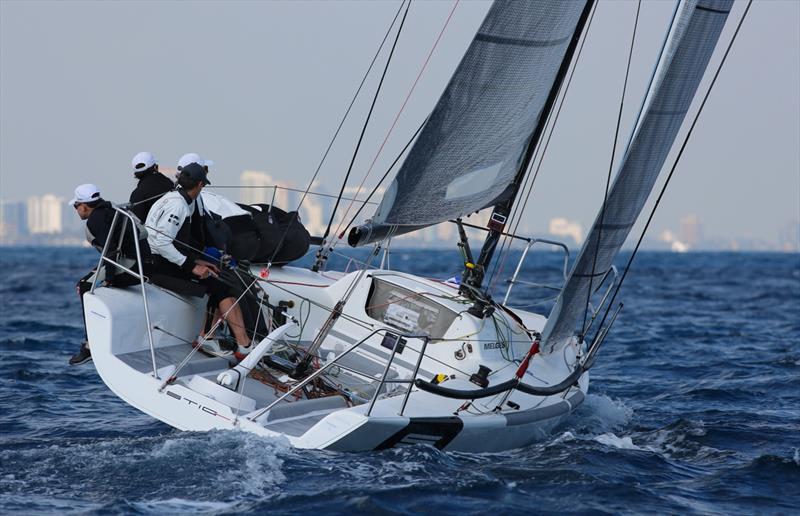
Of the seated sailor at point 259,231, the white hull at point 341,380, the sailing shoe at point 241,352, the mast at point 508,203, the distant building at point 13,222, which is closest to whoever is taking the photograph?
the white hull at point 341,380

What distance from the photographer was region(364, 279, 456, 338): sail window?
25.2 ft

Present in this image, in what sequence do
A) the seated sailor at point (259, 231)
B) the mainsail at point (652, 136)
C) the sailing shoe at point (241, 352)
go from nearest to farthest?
1. the sailing shoe at point (241, 352)
2. the mainsail at point (652, 136)
3. the seated sailor at point (259, 231)

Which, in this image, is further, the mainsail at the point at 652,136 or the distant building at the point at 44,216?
the distant building at the point at 44,216

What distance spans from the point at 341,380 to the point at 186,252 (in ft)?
4.71

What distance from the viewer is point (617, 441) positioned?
24.3 feet

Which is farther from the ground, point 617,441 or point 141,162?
point 141,162

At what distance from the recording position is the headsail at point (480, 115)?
279 inches

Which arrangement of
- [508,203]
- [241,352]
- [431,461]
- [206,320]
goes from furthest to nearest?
[508,203]
[206,320]
[241,352]
[431,461]

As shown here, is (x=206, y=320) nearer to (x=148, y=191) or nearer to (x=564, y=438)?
(x=148, y=191)

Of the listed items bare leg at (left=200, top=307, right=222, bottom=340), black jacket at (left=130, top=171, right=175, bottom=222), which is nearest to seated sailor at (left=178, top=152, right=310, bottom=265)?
black jacket at (left=130, top=171, right=175, bottom=222)

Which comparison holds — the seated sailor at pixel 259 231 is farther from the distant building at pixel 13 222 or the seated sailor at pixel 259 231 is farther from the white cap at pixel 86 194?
the distant building at pixel 13 222

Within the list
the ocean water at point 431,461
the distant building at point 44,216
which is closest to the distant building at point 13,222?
the distant building at point 44,216

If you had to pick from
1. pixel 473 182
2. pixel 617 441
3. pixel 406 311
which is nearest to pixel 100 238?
pixel 406 311

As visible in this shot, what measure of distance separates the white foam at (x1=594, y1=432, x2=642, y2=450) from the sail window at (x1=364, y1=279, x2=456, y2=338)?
1.42m
